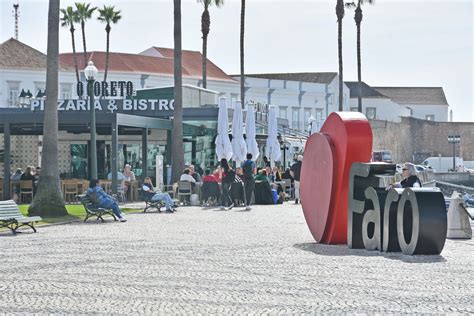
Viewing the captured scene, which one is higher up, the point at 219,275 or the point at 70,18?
the point at 70,18

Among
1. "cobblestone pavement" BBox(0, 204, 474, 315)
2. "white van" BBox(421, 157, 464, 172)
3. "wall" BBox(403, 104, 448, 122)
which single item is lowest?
"cobblestone pavement" BBox(0, 204, 474, 315)

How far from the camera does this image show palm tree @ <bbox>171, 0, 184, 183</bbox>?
123 ft

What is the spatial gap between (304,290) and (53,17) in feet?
56.0

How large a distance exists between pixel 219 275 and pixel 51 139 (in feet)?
47.5

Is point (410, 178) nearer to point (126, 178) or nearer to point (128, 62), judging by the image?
point (126, 178)

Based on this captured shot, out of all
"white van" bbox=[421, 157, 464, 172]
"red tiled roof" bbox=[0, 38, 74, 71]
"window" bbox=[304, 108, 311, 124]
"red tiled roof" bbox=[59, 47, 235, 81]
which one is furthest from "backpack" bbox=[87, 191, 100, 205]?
"white van" bbox=[421, 157, 464, 172]

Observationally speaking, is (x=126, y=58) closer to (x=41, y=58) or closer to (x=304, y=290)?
(x=41, y=58)

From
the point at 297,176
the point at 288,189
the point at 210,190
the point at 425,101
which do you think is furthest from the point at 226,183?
the point at 425,101

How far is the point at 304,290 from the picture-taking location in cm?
1202

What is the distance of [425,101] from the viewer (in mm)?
128500

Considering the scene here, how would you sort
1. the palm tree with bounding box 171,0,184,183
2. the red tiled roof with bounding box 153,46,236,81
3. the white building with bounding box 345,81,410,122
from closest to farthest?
1. the palm tree with bounding box 171,0,184,183
2. the red tiled roof with bounding box 153,46,236,81
3. the white building with bounding box 345,81,410,122

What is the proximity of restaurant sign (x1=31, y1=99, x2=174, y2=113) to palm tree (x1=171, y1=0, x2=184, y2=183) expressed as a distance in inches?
265

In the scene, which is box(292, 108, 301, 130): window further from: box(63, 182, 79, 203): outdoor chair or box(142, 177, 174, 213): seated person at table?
box(142, 177, 174, 213): seated person at table

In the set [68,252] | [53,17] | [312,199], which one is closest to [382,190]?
[312,199]
